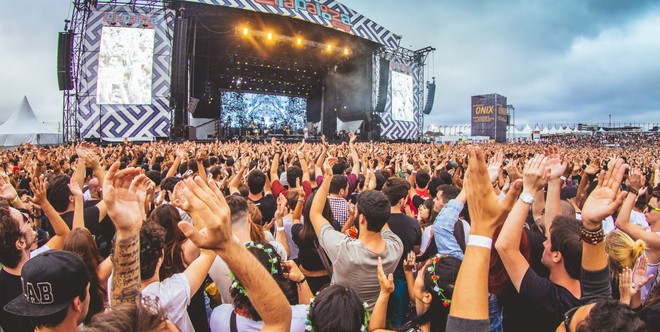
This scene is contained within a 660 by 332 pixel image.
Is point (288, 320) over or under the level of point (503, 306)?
over

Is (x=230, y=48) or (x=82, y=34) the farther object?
(x=230, y=48)

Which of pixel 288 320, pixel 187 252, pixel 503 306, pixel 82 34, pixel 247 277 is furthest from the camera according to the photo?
pixel 82 34

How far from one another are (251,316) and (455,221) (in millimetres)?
1602

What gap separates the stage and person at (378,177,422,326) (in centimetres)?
1264

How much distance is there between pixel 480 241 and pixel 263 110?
26103mm

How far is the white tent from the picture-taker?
2089 centimetres

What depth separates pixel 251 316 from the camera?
1547mm

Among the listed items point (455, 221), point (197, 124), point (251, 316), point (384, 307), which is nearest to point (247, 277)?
point (251, 316)

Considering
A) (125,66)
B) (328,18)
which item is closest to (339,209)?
(125,66)

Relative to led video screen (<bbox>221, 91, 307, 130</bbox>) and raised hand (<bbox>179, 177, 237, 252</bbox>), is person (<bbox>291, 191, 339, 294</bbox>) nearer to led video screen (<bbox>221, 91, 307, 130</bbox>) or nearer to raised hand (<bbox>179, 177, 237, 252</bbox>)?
raised hand (<bbox>179, 177, 237, 252</bbox>)

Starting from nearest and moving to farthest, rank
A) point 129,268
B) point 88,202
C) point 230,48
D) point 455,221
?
point 129,268, point 455,221, point 88,202, point 230,48

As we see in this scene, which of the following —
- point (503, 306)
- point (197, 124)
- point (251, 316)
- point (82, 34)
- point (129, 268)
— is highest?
point (82, 34)

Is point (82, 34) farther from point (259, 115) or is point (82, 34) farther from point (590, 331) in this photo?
point (590, 331)

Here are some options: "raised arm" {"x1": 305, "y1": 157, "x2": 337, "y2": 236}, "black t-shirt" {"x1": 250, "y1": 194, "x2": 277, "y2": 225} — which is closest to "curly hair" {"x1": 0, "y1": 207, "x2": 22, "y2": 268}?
"raised arm" {"x1": 305, "y1": 157, "x2": 337, "y2": 236}
